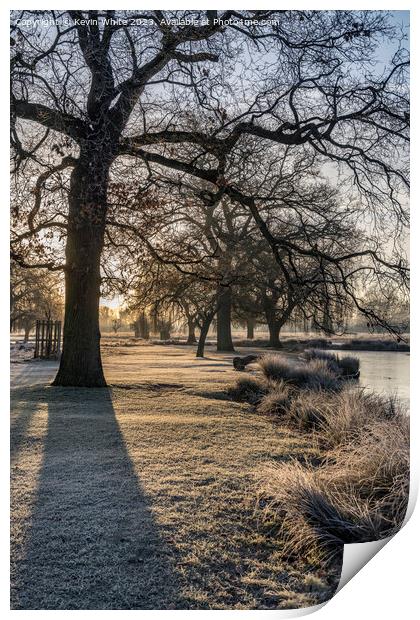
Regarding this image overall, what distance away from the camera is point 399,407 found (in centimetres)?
399

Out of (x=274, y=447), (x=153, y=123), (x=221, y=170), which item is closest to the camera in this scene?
(x=274, y=447)

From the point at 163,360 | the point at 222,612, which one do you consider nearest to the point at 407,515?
the point at 222,612

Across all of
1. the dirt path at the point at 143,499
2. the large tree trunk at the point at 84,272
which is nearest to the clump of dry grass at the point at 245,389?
the dirt path at the point at 143,499

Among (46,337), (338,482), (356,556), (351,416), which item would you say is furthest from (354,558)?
(46,337)

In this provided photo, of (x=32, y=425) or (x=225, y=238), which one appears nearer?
(x=32, y=425)

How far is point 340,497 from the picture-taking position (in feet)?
9.09

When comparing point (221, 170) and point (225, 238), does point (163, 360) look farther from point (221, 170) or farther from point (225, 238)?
point (221, 170)

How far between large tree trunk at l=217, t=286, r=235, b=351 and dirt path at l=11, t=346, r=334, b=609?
13cm

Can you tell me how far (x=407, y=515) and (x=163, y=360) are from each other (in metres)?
2.20

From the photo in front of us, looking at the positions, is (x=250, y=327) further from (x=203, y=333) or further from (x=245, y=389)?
(x=245, y=389)

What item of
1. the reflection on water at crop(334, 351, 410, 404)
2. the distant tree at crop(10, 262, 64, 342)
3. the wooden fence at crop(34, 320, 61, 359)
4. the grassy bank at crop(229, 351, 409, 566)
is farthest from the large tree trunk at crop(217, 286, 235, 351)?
the wooden fence at crop(34, 320, 61, 359)

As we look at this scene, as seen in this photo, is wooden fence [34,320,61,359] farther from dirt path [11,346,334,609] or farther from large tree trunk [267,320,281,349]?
large tree trunk [267,320,281,349]

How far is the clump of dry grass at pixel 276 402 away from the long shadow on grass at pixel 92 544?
5.34ft

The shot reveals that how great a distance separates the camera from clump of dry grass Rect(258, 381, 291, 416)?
467 centimetres
